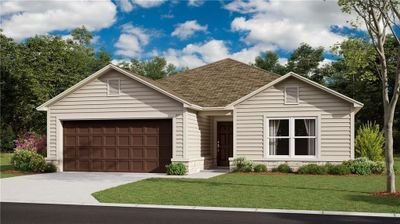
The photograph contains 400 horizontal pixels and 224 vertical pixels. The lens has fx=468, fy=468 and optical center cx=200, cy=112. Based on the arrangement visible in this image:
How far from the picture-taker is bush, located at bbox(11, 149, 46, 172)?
21359 mm

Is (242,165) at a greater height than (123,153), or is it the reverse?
(123,153)

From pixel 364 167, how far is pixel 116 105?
36.5 feet

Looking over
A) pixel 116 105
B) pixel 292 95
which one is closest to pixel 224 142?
pixel 292 95

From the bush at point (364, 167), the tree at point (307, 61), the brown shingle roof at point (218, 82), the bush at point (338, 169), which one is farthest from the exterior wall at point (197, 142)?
the tree at point (307, 61)

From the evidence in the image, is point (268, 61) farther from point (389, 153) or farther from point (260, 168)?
point (389, 153)

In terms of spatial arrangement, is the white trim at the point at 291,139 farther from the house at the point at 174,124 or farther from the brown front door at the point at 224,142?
the brown front door at the point at 224,142

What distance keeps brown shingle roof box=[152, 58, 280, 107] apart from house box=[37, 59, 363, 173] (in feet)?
4.23

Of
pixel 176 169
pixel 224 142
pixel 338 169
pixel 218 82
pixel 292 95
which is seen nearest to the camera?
pixel 338 169

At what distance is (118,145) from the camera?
21.4 metres

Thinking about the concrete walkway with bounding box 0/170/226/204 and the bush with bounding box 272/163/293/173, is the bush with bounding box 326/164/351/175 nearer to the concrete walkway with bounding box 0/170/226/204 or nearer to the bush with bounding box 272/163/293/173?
the bush with bounding box 272/163/293/173

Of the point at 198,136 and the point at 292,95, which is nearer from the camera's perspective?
the point at 292,95

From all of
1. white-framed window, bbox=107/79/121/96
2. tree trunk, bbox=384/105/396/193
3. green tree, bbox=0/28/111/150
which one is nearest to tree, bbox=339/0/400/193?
tree trunk, bbox=384/105/396/193

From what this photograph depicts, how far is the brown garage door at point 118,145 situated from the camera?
2091 cm

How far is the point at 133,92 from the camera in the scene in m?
21.0
